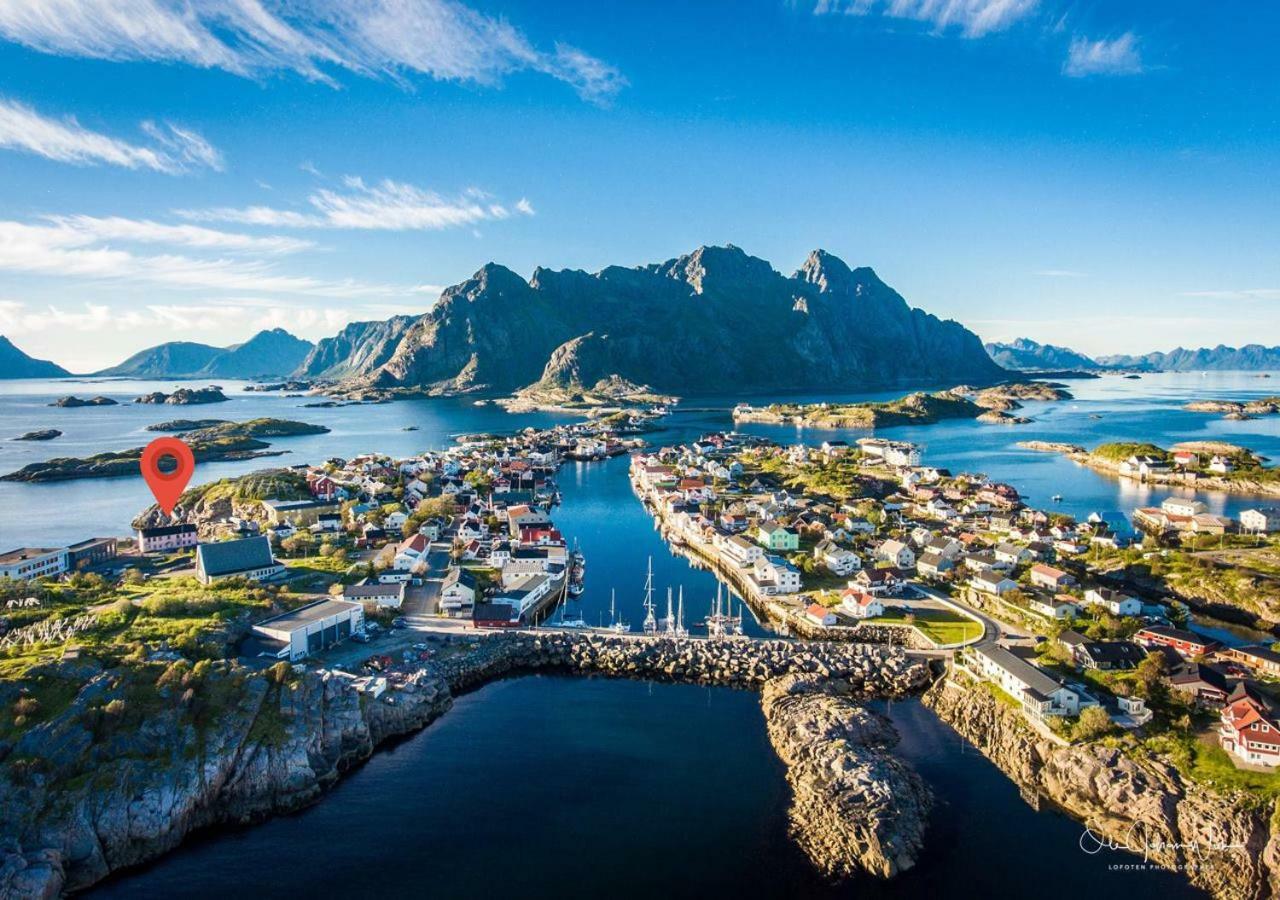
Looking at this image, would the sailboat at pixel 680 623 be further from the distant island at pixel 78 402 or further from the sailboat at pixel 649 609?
the distant island at pixel 78 402

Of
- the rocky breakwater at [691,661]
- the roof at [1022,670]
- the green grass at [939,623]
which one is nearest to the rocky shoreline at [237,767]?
the rocky breakwater at [691,661]

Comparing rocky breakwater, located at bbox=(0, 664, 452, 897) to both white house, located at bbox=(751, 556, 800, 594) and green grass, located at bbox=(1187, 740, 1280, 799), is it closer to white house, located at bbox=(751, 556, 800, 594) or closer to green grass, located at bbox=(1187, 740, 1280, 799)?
white house, located at bbox=(751, 556, 800, 594)

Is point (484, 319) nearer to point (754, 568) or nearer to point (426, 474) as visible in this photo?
point (426, 474)

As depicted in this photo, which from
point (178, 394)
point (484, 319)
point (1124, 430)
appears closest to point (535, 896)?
point (1124, 430)

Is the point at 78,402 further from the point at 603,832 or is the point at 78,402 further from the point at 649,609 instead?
the point at 603,832

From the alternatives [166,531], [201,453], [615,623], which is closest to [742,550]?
[615,623]
